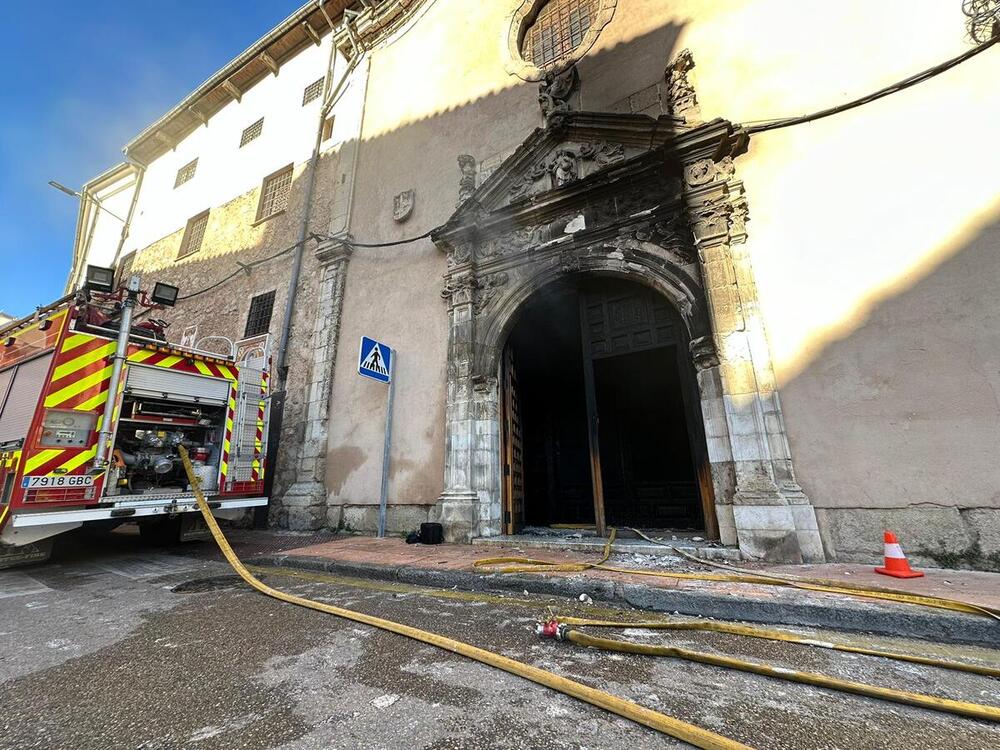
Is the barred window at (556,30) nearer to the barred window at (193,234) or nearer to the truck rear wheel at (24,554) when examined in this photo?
Answer: the truck rear wheel at (24,554)

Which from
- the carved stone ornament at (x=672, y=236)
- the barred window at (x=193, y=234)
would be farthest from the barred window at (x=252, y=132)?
the carved stone ornament at (x=672, y=236)

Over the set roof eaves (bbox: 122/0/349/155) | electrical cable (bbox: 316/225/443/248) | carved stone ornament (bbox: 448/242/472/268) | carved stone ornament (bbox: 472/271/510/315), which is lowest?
carved stone ornament (bbox: 472/271/510/315)

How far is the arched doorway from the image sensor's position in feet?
20.1

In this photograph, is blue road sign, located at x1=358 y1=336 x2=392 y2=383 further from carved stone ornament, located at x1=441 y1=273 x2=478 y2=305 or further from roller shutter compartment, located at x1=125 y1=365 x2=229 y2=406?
roller shutter compartment, located at x1=125 y1=365 x2=229 y2=406

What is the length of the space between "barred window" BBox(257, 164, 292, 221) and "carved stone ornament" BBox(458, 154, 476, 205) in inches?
256

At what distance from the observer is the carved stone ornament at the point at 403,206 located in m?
7.92

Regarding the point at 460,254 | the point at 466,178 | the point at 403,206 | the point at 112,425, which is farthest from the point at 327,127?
the point at 112,425

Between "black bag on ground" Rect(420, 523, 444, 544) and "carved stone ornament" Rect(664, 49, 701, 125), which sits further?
"carved stone ornament" Rect(664, 49, 701, 125)

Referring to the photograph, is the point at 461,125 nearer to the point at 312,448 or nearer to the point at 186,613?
the point at 312,448

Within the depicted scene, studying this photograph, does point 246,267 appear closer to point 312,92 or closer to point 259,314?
point 259,314

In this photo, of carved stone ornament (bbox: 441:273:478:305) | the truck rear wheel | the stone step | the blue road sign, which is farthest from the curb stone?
the truck rear wheel

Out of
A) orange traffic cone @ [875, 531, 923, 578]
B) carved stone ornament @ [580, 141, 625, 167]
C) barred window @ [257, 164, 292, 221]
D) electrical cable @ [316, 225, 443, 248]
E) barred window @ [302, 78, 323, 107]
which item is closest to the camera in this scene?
orange traffic cone @ [875, 531, 923, 578]

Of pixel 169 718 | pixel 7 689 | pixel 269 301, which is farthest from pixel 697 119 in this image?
pixel 269 301

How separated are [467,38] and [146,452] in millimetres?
9708
